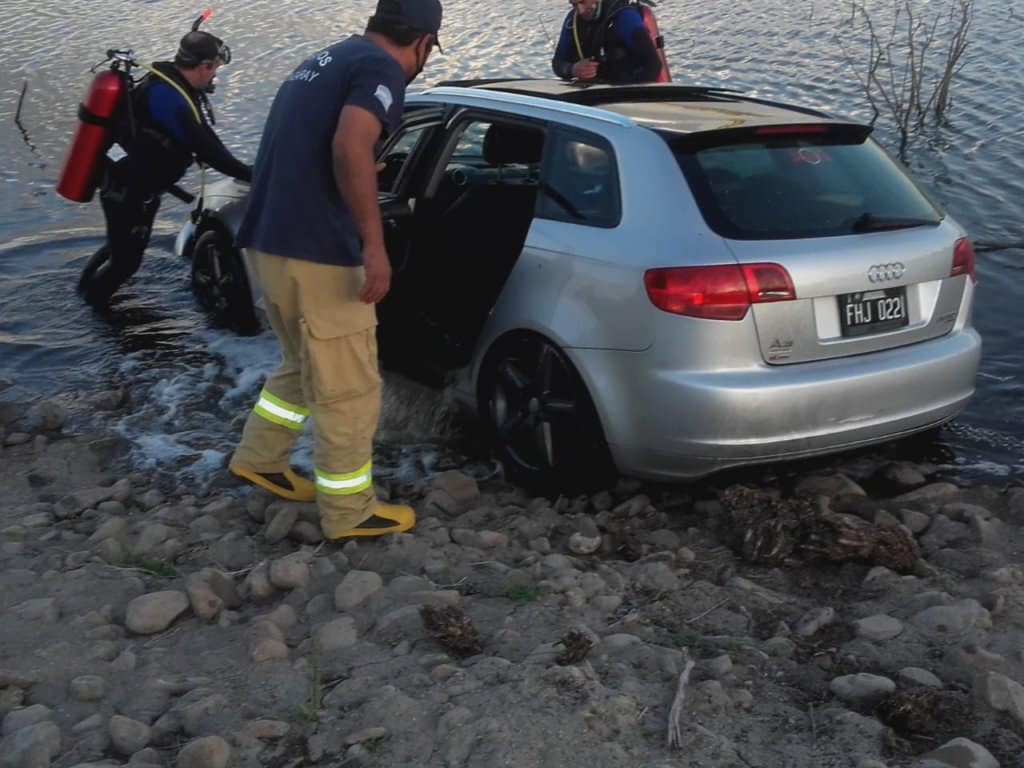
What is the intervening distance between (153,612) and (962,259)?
3411 mm

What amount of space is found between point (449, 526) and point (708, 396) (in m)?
1.32

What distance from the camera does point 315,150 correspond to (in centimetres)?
431

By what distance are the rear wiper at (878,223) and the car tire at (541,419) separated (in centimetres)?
123

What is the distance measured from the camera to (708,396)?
14.2 feet

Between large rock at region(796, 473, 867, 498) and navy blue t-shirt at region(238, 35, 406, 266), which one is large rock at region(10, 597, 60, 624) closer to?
navy blue t-shirt at region(238, 35, 406, 266)

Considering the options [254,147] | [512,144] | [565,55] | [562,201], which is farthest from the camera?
[254,147]

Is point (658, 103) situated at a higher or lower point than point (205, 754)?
higher

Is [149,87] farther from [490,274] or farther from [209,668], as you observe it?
[209,668]

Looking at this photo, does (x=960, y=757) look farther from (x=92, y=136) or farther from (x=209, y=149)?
(x=92, y=136)

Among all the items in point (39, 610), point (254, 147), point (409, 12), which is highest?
point (409, 12)

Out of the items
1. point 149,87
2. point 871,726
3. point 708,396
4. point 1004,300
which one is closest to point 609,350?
point 708,396

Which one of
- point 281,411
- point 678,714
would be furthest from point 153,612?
point 678,714

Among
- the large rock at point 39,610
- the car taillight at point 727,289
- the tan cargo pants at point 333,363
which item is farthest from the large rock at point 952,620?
the large rock at point 39,610

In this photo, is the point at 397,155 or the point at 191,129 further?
the point at 191,129
